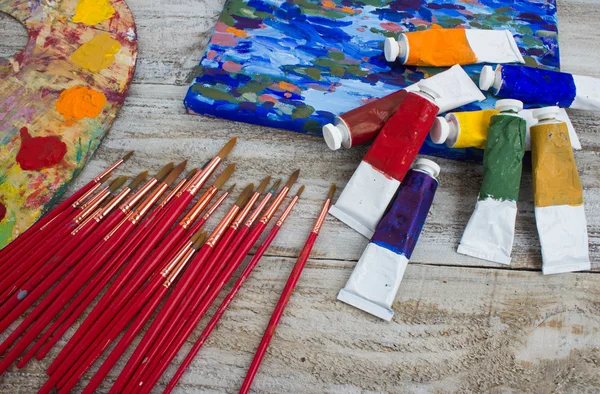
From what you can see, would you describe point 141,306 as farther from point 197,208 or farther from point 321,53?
point 321,53

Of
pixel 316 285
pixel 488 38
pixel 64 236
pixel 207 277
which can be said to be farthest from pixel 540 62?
pixel 64 236

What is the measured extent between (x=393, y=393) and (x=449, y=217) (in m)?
0.28

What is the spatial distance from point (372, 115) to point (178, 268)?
36cm

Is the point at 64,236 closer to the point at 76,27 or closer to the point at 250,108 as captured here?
the point at 250,108

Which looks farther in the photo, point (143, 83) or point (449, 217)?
point (143, 83)

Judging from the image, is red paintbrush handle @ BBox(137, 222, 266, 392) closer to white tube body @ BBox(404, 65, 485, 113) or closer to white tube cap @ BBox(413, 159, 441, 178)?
white tube cap @ BBox(413, 159, 441, 178)

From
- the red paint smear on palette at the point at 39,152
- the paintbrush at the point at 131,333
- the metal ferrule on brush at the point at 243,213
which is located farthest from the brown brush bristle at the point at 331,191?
the red paint smear on palette at the point at 39,152

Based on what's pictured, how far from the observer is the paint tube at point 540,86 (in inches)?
32.9

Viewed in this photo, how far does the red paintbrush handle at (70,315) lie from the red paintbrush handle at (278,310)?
21cm

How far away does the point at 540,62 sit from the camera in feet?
3.06

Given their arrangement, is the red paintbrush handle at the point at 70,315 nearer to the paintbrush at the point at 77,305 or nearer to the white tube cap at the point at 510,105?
the paintbrush at the point at 77,305

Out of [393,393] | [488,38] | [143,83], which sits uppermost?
[488,38]

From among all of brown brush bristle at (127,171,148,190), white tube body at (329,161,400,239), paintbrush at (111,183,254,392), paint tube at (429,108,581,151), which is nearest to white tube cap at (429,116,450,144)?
paint tube at (429,108,581,151)

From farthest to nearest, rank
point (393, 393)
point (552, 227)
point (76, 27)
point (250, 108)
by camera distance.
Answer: point (76, 27) → point (250, 108) → point (552, 227) → point (393, 393)
